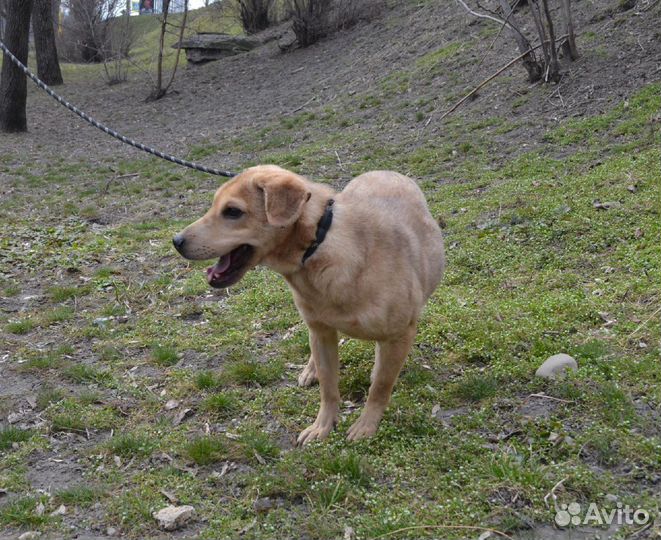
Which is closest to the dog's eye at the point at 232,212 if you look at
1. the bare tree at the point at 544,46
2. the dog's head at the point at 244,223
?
the dog's head at the point at 244,223

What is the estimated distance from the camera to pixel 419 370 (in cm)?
556

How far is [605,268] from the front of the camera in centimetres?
670

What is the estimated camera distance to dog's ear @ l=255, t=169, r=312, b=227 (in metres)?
4.26

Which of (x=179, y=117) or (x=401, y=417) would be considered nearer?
(x=401, y=417)

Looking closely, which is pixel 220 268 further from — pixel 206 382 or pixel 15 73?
pixel 15 73

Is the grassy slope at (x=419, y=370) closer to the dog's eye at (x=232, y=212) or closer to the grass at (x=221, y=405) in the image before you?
the grass at (x=221, y=405)

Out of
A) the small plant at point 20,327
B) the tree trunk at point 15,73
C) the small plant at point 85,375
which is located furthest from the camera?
the tree trunk at point 15,73

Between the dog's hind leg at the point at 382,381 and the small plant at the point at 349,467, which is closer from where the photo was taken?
the small plant at the point at 349,467

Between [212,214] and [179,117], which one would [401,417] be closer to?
[212,214]

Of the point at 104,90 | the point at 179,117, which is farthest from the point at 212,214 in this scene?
the point at 104,90

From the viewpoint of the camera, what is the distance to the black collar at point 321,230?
4.40m

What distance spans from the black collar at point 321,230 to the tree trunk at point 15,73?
16.0 meters

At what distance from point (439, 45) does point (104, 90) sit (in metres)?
13.7

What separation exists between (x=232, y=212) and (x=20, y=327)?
391 centimetres
